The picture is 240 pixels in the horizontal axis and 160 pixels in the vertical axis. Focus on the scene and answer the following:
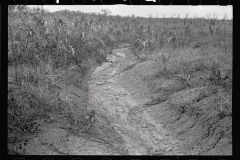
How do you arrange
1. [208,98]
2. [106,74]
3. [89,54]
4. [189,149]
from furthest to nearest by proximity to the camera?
1. [89,54]
2. [106,74]
3. [208,98]
4. [189,149]

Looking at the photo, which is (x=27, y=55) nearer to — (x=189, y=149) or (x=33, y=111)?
(x=33, y=111)

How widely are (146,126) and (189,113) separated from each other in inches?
35.3

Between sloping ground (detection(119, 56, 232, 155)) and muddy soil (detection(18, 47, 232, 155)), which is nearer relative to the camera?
muddy soil (detection(18, 47, 232, 155))

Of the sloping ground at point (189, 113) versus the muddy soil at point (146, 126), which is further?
the sloping ground at point (189, 113)

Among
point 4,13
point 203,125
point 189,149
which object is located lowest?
point 189,149

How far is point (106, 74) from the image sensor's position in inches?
323

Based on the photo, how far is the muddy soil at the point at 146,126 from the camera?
13.0 ft

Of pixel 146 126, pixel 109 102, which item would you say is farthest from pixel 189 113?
pixel 109 102

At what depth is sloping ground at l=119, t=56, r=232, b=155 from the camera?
13.6 feet

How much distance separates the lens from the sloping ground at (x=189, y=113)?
13.6ft

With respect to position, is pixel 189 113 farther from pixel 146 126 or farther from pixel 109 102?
pixel 109 102

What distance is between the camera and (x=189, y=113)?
5.04 metres
